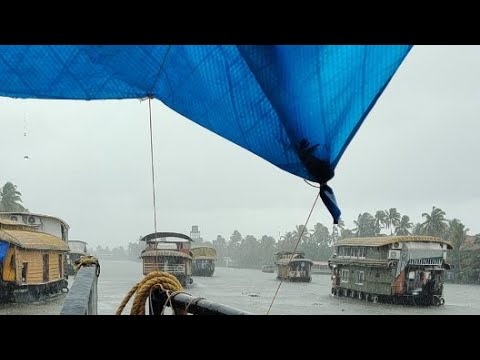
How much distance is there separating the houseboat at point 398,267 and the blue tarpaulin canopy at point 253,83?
27338 mm

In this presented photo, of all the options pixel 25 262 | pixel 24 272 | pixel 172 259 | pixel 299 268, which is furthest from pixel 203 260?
pixel 25 262

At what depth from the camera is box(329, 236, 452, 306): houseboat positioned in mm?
28219

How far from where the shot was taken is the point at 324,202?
2211 mm

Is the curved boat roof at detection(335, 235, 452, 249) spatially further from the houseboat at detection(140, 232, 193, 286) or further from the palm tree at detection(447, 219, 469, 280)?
the palm tree at detection(447, 219, 469, 280)

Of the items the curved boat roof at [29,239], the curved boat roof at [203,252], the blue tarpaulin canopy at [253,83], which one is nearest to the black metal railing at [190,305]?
the blue tarpaulin canopy at [253,83]

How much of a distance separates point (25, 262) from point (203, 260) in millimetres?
30377

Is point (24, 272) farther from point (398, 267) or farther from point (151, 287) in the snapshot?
point (398, 267)

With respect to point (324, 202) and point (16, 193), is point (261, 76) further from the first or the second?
point (16, 193)

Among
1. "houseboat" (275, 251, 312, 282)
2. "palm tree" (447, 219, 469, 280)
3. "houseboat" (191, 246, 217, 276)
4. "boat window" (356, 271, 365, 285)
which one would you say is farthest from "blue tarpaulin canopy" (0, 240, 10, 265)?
"palm tree" (447, 219, 469, 280)

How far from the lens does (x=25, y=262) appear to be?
21453 millimetres
